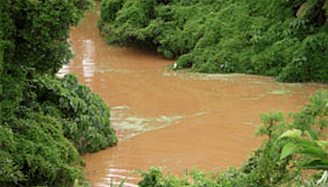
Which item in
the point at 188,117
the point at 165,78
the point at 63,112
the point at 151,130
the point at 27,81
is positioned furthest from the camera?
the point at 165,78

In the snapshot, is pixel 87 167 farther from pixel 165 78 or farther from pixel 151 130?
pixel 165 78

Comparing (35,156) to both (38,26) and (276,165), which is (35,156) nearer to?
(38,26)

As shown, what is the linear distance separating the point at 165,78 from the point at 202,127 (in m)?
3.68

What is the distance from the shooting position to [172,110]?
9695 mm

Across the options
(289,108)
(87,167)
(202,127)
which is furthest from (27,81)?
(289,108)

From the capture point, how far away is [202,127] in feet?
28.3

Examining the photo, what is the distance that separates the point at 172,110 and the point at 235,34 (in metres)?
4.20

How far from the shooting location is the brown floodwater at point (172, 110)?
285 inches

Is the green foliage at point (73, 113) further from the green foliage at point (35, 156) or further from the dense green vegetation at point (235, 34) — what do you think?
the dense green vegetation at point (235, 34)

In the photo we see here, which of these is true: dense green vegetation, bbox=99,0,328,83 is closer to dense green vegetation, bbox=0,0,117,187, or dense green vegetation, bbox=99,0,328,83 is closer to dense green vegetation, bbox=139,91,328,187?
dense green vegetation, bbox=0,0,117,187

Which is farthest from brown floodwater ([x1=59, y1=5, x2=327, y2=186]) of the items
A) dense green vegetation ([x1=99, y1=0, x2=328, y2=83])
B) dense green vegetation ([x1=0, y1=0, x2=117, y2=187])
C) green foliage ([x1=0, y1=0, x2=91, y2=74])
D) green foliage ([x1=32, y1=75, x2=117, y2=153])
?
green foliage ([x1=0, y1=0, x2=91, y2=74])

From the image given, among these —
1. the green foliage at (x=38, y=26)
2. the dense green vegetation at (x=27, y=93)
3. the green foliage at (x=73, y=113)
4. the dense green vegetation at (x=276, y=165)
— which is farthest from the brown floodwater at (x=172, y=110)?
the green foliage at (x=38, y=26)

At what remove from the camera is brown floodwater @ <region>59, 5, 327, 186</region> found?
723 centimetres

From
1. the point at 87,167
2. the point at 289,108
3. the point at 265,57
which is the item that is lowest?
the point at 87,167
